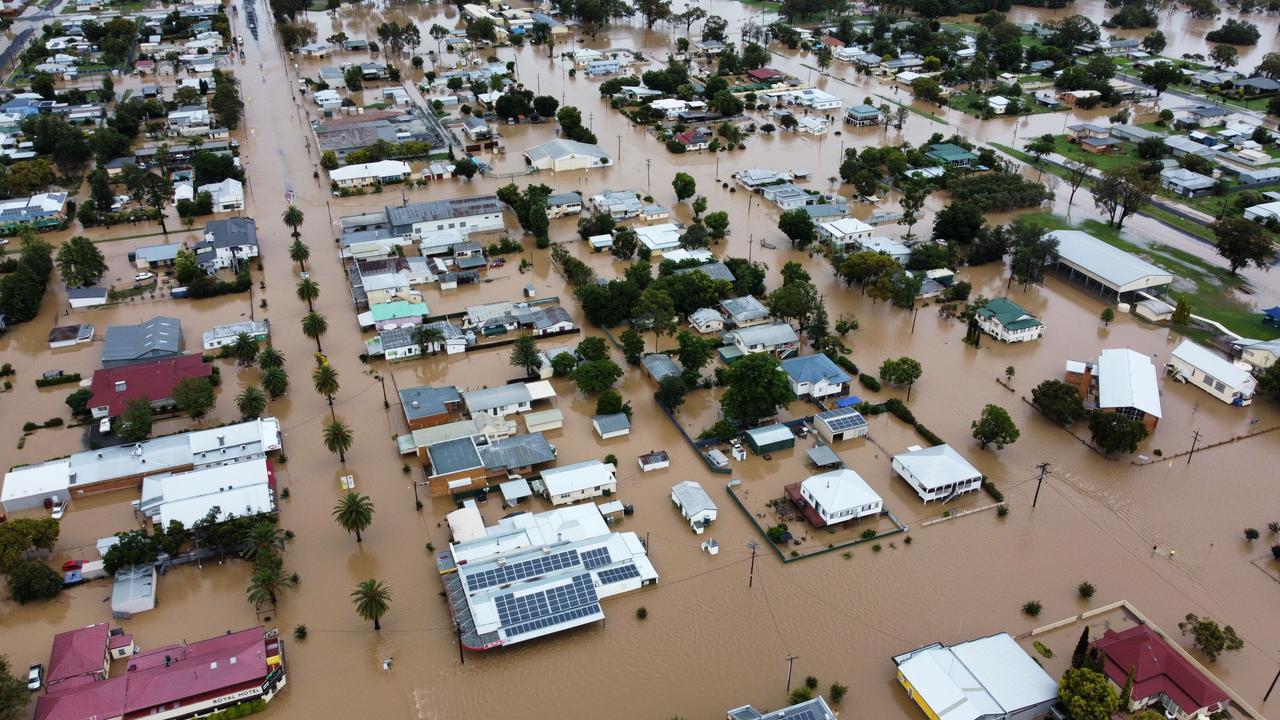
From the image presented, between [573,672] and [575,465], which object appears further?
[575,465]

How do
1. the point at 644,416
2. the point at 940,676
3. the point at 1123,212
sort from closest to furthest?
the point at 940,676, the point at 644,416, the point at 1123,212

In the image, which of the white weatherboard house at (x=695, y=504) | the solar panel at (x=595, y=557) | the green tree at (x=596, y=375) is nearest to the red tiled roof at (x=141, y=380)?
the green tree at (x=596, y=375)

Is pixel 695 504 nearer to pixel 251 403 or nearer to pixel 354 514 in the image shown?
pixel 354 514

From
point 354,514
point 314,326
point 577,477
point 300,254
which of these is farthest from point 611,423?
point 300,254

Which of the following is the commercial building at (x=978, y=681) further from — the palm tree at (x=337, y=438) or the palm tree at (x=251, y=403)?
the palm tree at (x=251, y=403)

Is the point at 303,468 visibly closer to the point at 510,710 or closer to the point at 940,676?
the point at 510,710

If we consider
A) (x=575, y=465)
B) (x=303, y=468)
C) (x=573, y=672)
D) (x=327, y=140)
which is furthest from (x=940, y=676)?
(x=327, y=140)

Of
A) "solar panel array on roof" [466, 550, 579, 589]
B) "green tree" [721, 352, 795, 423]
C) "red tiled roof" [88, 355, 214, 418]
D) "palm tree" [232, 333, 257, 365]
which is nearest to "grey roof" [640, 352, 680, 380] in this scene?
"green tree" [721, 352, 795, 423]
